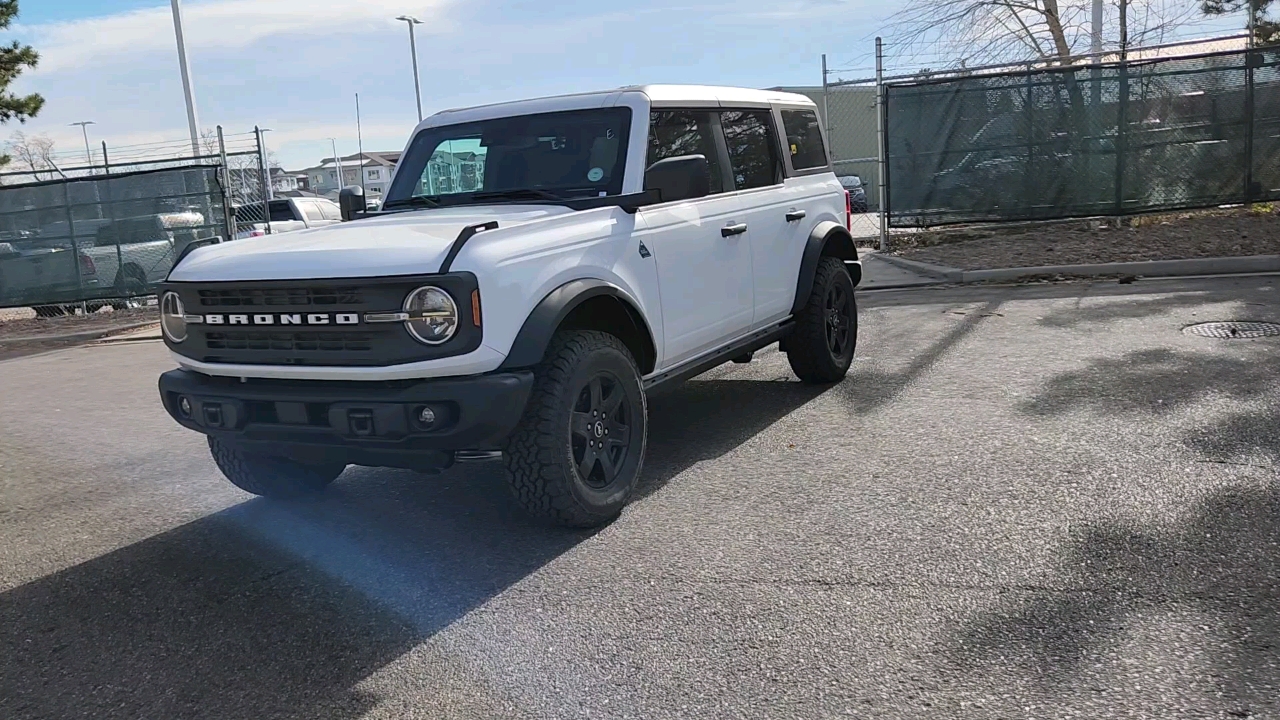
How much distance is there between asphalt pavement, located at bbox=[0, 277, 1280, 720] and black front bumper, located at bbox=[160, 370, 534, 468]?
52 cm

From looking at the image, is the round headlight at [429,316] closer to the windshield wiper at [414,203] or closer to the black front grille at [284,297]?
the black front grille at [284,297]

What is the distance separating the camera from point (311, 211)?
1870 cm

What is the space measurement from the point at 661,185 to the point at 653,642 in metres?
2.26

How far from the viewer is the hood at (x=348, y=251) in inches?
153

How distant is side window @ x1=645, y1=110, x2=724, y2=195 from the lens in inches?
208

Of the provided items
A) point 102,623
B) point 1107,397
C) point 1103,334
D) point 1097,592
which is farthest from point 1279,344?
point 102,623

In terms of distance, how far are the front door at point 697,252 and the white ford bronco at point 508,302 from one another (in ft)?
0.05

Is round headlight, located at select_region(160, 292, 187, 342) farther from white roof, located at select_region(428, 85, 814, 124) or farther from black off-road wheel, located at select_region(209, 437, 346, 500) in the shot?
white roof, located at select_region(428, 85, 814, 124)

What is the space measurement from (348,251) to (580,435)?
1185mm

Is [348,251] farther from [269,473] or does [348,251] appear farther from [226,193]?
[226,193]

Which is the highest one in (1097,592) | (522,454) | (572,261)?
(572,261)

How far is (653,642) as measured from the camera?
337 cm

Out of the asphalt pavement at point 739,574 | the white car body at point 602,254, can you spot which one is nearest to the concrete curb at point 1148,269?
the asphalt pavement at point 739,574

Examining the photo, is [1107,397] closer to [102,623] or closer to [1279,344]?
[1279,344]
